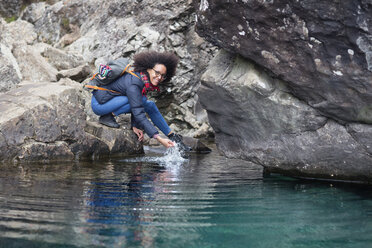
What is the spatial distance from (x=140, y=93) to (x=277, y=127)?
130 inches

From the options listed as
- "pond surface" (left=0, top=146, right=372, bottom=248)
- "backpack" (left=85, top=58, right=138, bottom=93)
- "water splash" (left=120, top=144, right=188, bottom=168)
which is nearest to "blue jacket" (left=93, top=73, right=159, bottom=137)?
"backpack" (left=85, top=58, right=138, bottom=93)

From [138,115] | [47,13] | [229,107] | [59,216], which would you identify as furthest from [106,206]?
[47,13]

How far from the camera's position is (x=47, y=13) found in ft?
57.4

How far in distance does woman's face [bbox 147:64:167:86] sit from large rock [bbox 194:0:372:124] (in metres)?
2.78

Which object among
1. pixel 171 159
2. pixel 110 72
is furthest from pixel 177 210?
pixel 110 72

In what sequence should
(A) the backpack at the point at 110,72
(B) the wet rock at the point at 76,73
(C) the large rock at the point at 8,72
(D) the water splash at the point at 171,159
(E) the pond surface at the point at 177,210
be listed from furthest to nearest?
(B) the wet rock at the point at 76,73
(C) the large rock at the point at 8,72
(A) the backpack at the point at 110,72
(D) the water splash at the point at 171,159
(E) the pond surface at the point at 177,210

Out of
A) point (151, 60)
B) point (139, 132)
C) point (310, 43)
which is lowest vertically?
point (139, 132)

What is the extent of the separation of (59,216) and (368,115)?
3.17m

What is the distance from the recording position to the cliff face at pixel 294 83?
12.4 ft

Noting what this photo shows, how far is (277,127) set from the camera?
15.2 ft

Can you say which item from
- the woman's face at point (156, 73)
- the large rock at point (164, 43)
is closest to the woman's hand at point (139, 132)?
the woman's face at point (156, 73)

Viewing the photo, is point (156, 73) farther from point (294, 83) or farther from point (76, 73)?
point (76, 73)

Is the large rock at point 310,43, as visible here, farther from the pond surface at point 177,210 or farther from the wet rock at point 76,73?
the wet rock at point 76,73

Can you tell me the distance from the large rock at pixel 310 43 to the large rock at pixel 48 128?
12.1ft
